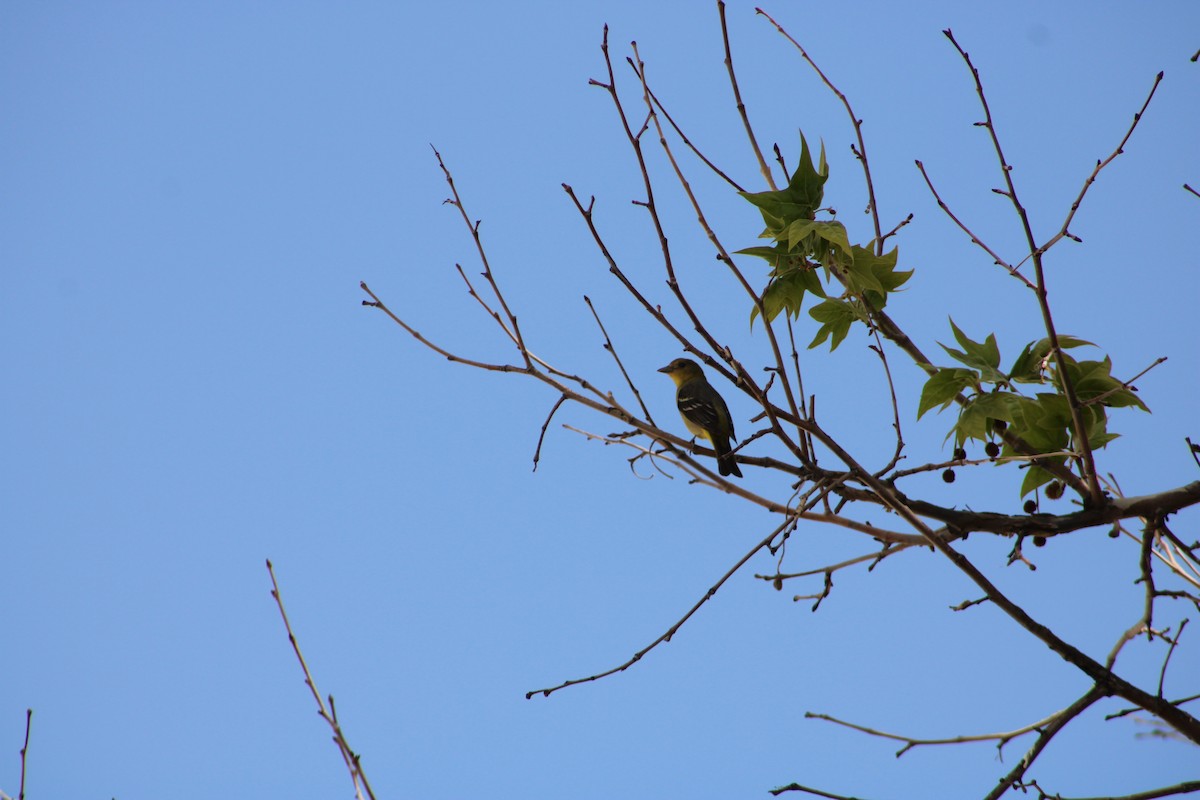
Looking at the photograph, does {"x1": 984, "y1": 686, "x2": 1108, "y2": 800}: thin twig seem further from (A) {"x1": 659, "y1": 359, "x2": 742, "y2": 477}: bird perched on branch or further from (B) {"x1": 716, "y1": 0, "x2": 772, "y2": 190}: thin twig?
(A) {"x1": 659, "y1": 359, "x2": 742, "y2": 477}: bird perched on branch

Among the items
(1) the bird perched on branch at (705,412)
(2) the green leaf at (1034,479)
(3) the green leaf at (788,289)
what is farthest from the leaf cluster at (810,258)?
(1) the bird perched on branch at (705,412)

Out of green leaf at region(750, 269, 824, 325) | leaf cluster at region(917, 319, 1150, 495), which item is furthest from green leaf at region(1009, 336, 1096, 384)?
green leaf at region(750, 269, 824, 325)

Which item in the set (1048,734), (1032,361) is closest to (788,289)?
(1032,361)

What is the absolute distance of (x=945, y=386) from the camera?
4207 millimetres

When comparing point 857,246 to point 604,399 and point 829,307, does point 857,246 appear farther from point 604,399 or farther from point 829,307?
point 604,399

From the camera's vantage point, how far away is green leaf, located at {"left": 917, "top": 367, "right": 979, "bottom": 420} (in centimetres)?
417

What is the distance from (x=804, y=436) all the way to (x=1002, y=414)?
755 mm

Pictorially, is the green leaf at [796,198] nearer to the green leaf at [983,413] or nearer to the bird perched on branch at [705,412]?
the green leaf at [983,413]

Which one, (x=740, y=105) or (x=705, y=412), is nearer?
(x=740, y=105)

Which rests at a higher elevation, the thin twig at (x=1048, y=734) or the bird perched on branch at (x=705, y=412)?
the bird perched on branch at (x=705, y=412)

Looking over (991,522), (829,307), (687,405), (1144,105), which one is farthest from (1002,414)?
(687,405)

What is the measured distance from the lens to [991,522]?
4332mm

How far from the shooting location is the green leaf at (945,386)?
4.17 m

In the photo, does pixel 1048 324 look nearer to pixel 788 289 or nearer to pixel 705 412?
pixel 788 289
